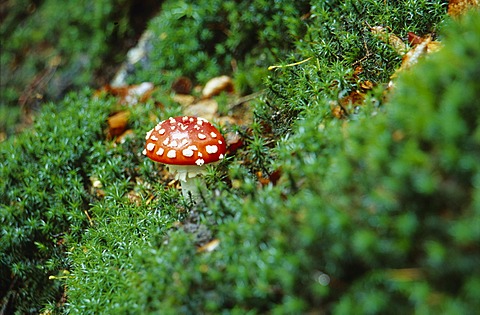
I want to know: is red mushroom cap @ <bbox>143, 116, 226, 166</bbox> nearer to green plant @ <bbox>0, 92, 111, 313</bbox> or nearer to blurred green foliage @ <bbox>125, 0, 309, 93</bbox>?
green plant @ <bbox>0, 92, 111, 313</bbox>

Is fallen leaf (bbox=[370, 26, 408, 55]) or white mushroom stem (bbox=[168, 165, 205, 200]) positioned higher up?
fallen leaf (bbox=[370, 26, 408, 55])

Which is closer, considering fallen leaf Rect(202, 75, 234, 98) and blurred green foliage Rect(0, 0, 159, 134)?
fallen leaf Rect(202, 75, 234, 98)

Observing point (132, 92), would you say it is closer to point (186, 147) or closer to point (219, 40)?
point (219, 40)

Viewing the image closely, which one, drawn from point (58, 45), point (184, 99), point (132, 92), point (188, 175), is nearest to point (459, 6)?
point (188, 175)

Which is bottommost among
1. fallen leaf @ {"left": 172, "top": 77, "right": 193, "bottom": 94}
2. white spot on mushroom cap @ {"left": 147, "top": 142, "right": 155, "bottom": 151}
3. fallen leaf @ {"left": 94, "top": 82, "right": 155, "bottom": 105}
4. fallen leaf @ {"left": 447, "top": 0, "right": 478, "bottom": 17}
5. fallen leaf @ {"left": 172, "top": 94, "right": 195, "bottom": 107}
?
fallen leaf @ {"left": 172, "top": 94, "right": 195, "bottom": 107}

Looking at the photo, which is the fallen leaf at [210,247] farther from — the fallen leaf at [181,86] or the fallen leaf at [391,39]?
the fallen leaf at [181,86]

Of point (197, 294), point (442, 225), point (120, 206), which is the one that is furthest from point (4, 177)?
point (442, 225)

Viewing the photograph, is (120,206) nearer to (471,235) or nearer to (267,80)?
(267,80)

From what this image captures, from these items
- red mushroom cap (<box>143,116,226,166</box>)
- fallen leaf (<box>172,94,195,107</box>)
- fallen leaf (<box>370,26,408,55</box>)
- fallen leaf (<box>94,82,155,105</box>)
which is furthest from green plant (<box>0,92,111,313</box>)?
fallen leaf (<box>370,26,408,55</box>)
